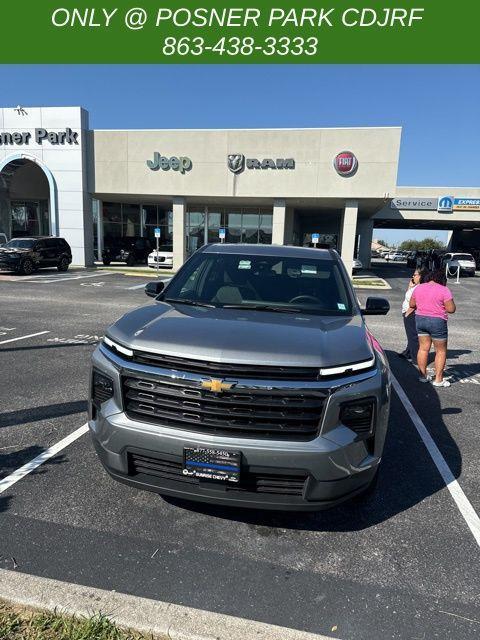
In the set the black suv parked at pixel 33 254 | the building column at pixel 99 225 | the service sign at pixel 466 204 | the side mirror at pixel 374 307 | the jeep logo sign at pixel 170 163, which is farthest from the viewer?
the service sign at pixel 466 204

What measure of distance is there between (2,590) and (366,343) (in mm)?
2514

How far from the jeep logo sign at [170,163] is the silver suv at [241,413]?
81.0 feet

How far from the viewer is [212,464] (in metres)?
2.47

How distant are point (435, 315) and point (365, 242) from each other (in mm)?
35524

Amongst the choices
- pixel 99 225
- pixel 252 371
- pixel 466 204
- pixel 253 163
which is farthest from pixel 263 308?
pixel 466 204

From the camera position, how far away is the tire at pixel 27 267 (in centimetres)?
2073

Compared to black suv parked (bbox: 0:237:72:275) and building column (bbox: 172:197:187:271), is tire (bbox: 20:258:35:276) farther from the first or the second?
building column (bbox: 172:197:187:271)

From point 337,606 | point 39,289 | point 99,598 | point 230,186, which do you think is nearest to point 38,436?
point 99,598

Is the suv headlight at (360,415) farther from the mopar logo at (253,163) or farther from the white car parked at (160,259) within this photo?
the white car parked at (160,259)

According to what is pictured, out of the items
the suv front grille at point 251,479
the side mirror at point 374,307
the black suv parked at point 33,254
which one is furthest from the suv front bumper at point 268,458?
the black suv parked at point 33,254

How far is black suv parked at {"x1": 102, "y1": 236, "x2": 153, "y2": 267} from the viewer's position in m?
30.0

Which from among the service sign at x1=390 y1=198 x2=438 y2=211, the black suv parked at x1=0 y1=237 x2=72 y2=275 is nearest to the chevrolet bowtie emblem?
the black suv parked at x1=0 y1=237 x2=72 y2=275

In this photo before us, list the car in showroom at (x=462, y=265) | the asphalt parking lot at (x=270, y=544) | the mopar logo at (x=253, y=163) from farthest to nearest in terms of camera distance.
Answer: the car in showroom at (x=462, y=265) < the mopar logo at (x=253, y=163) < the asphalt parking lot at (x=270, y=544)

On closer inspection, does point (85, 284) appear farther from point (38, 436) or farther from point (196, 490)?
point (196, 490)
